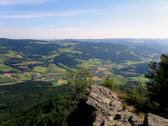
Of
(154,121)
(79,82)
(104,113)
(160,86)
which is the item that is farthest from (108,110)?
(79,82)

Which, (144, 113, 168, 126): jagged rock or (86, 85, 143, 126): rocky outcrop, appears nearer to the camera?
(144, 113, 168, 126): jagged rock

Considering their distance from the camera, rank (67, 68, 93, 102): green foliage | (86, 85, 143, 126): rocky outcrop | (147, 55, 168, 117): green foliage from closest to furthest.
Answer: (86, 85, 143, 126): rocky outcrop, (147, 55, 168, 117): green foliage, (67, 68, 93, 102): green foliage

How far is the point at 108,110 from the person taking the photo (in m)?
50.9

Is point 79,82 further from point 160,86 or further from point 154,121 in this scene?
point 154,121

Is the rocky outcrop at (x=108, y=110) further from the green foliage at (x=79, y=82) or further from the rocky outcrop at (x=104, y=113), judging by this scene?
the green foliage at (x=79, y=82)

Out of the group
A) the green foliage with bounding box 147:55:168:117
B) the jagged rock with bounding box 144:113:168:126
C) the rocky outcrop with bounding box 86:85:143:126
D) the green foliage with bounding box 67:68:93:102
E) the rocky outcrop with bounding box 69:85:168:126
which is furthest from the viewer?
the green foliage with bounding box 67:68:93:102

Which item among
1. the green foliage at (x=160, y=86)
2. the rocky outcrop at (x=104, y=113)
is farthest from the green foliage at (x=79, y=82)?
the green foliage at (x=160, y=86)

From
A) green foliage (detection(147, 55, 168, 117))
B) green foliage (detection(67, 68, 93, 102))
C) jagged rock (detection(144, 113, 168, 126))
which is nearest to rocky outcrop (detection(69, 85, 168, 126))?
jagged rock (detection(144, 113, 168, 126))

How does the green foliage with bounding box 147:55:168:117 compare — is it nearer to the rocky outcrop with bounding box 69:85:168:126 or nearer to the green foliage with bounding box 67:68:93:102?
the rocky outcrop with bounding box 69:85:168:126

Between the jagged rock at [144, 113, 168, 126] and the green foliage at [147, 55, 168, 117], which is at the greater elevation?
the jagged rock at [144, 113, 168, 126]

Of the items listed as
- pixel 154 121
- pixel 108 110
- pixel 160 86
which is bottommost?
pixel 108 110

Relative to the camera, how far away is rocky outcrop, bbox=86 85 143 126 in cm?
4428

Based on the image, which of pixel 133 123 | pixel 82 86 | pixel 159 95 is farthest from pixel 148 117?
pixel 82 86

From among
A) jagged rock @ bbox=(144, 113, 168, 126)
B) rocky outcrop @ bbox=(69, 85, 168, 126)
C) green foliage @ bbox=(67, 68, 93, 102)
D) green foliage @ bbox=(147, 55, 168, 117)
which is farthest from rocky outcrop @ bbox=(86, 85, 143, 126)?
jagged rock @ bbox=(144, 113, 168, 126)
